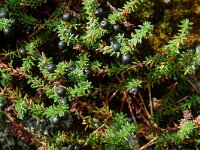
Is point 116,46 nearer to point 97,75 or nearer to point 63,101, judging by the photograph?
point 97,75

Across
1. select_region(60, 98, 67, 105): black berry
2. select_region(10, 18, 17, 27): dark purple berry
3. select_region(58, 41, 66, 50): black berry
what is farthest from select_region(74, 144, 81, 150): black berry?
select_region(10, 18, 17, 27): dark purple berry

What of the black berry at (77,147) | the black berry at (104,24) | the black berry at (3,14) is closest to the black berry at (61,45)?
the black berry at (104,24)

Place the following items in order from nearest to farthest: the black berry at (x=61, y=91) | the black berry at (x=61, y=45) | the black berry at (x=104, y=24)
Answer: the black berry at (x=61, y=91) → the black berry at (x=104, y=24) → the black berry at (x=61, y=45)

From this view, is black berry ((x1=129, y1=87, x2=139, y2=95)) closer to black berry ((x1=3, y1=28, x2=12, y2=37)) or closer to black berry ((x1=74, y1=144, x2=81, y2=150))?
black berry ((x1=74, y1=144, x2=81, y2=150))

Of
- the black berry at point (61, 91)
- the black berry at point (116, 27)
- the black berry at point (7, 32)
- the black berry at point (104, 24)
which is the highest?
the black berry at point (7, 32)

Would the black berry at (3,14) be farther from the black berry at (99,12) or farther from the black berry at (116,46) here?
the black berry at (116,46)

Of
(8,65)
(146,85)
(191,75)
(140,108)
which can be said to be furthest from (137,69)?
(8,65)

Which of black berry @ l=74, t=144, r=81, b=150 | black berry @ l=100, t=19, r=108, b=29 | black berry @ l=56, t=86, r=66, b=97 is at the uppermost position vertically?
black berry @ l=100, t=19, r=108, b=29

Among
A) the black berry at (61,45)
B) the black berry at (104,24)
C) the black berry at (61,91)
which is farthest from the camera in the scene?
the black berry at (61,45)

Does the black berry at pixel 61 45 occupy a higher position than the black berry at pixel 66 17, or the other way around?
the black berry at pixel 66 17

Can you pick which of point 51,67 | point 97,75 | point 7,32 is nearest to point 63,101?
point 51,67

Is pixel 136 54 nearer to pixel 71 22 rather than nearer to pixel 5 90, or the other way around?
pixel 71 22
